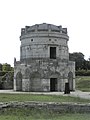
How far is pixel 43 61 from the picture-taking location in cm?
4709

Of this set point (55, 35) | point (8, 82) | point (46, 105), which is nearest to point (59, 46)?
point (55, 35)

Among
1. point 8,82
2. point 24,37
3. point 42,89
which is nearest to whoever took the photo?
point 42,89

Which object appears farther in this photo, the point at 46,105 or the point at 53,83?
the point at 53,83

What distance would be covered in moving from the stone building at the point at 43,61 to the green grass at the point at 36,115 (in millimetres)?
25421

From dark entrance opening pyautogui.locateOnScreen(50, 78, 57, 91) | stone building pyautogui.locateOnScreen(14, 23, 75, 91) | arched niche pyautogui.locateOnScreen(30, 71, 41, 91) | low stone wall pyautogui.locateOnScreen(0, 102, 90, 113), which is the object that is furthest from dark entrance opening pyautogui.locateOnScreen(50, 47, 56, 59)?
low stone wall pyautogui.locateOnScreen(0, 102, 90, 113)

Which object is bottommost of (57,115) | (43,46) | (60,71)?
(57,115)

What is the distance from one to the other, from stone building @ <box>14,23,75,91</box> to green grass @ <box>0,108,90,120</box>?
83.4ft

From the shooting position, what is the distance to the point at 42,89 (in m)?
46.9

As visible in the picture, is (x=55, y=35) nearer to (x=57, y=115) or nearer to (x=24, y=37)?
(x=24, y=37)

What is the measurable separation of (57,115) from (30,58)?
2896 cm

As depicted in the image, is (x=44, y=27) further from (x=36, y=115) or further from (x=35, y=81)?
(x=36, y=115)

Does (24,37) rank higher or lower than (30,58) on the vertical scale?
higher

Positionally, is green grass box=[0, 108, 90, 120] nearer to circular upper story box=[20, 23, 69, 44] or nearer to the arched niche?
the arched niche

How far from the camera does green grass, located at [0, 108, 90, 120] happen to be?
19000mm
